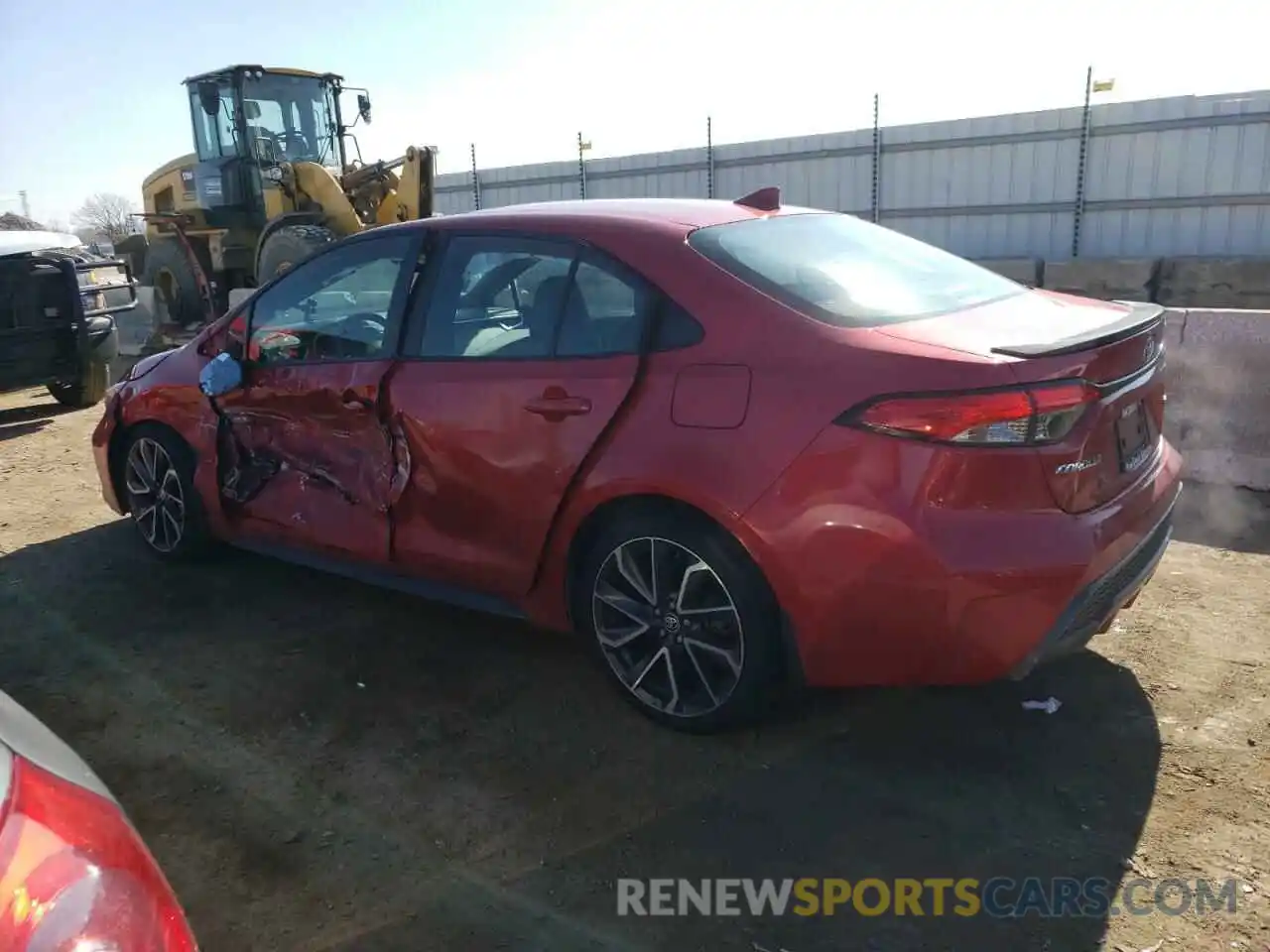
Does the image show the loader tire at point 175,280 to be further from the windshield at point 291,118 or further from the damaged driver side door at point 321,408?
the damaged driver side door at point 321,408

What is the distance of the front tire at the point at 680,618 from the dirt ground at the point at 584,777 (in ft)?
0.50

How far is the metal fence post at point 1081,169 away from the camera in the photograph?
13.5 m

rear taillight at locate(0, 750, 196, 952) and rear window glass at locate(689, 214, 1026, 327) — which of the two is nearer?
rear taillight at locate(0, 750, 196, 952)

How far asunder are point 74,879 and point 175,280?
46.4ft

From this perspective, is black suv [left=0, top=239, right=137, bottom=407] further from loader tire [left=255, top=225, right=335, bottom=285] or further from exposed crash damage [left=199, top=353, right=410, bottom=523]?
exposed crash damage [left=199, top=353, right=410, bottom=523]

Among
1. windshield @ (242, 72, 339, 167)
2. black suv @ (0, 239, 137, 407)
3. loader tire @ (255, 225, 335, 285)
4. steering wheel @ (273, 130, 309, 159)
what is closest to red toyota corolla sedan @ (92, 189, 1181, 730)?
black suv @ (0, 239, 137, 407)

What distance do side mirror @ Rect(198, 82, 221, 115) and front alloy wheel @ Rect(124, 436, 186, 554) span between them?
8694 millimetres

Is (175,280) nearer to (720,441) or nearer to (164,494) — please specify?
(164,494)

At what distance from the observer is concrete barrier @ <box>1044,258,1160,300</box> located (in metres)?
12.5

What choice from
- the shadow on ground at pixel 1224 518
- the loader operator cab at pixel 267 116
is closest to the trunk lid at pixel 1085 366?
the shadow on ground at pixel 1224 518

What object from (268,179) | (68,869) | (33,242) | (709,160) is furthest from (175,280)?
(68,869)

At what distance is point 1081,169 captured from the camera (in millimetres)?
13812

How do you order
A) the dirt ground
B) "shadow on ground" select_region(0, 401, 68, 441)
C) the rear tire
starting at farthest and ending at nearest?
the rear tire → "shadow on ground" select_region(0, 401, 68, 441) → the dirt ground

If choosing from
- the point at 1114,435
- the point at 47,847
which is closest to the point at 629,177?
the point at 1114,435
